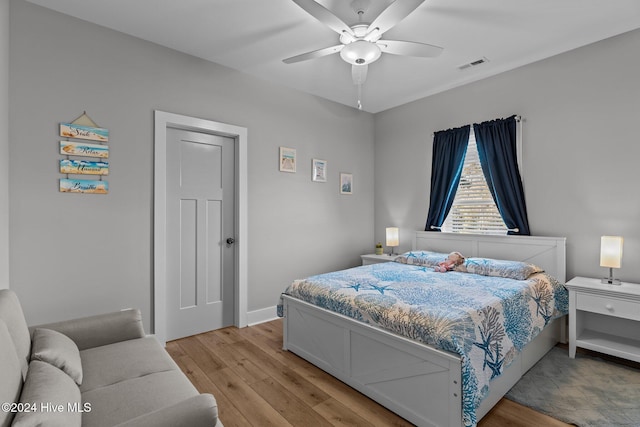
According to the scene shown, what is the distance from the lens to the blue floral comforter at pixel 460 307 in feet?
5.96

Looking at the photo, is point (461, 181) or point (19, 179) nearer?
point (19, 179)

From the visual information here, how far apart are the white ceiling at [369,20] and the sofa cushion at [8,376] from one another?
246 centimetres

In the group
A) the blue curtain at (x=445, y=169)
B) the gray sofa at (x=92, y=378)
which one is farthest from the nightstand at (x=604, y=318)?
the gray sofa at (x=92, y=378)

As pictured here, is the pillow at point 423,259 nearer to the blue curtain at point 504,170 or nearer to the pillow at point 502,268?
the pillow at point 502,268

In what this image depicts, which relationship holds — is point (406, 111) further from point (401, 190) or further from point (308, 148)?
point (308, 148)

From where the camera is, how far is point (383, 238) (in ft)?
16.5

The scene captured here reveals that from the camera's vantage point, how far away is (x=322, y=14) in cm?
205

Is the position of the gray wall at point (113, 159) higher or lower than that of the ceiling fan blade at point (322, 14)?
lower

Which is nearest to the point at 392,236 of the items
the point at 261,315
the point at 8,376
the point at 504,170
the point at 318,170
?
the point at 318,170

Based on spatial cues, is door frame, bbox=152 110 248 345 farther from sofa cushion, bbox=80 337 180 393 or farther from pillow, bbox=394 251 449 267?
pillow, bbox=394 251 449 267

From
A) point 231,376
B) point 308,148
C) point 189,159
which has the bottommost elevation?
point 231,376

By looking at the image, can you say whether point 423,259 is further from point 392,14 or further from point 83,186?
point 83,186

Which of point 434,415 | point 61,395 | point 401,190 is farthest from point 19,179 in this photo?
point 401,190

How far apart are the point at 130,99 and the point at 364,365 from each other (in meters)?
3.01
